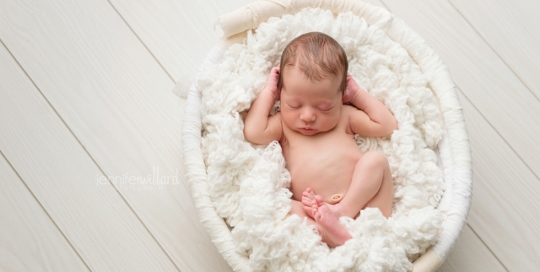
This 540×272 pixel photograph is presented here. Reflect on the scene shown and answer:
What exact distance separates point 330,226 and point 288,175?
175 millimetres

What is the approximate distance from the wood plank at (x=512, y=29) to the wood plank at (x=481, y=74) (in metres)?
0.02

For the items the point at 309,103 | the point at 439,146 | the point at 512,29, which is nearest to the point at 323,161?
the point at 309,103

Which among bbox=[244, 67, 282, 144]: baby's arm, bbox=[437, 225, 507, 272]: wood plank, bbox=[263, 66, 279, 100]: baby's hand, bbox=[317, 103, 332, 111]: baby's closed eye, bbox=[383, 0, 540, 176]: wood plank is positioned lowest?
bbox=[437, 225, 507, 272]: wood plank

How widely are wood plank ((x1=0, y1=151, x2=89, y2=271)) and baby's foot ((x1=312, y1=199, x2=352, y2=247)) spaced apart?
2.00ft

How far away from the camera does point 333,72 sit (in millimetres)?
1139

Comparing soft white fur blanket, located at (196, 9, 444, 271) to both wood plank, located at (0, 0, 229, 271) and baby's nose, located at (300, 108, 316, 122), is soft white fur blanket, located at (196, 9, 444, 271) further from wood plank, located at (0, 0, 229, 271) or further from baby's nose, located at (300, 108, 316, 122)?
Answer: wood plank, located at (0, 0, 229, 271)

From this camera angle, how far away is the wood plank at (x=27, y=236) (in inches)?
51.2

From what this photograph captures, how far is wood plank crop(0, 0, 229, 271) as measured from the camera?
1337 mm

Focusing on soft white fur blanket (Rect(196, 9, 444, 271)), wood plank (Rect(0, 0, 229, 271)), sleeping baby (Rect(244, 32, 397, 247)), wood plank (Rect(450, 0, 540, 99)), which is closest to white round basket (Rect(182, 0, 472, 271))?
soft white fur blanket (Rect(196, 9, 444, 271))

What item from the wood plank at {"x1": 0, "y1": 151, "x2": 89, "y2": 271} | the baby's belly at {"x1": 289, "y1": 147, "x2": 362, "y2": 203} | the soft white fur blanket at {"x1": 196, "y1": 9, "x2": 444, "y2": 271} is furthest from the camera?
the wood plank at {"x1": 0, "y1": 151, "x2": 89, "y2": 271}

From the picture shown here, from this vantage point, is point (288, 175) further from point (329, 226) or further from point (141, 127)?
point (141, 127)

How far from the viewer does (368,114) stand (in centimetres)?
126

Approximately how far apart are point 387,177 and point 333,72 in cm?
26

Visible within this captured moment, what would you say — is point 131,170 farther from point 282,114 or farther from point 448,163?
point 448,163
